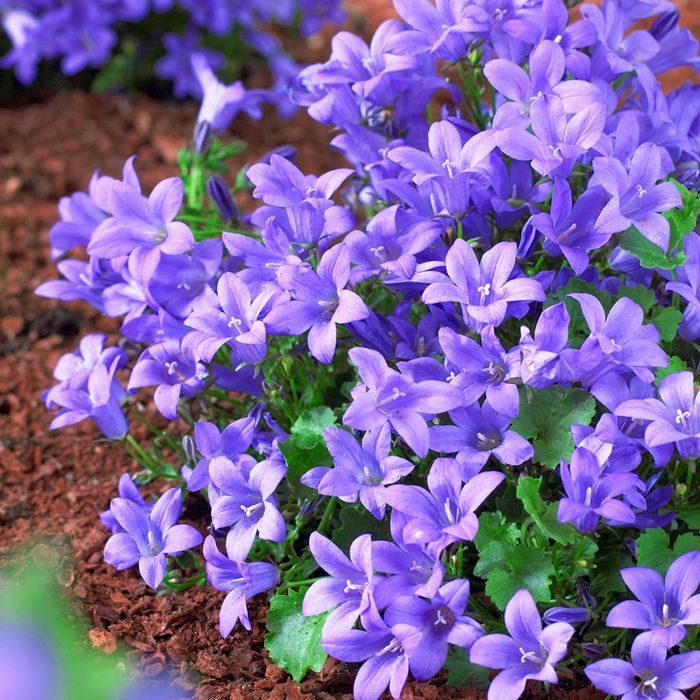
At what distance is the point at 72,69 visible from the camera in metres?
4.89

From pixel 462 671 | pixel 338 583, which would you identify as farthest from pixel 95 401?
pixel 462 671

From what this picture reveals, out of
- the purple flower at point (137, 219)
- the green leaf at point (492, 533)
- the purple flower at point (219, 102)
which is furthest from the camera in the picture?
the purple flower at point (219, 102)

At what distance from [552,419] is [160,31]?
13.1ft

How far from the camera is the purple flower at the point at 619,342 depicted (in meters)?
A: 2.04

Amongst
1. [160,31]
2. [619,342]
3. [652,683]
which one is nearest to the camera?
[652,683]

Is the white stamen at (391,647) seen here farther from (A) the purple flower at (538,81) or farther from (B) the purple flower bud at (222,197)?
(B) the purple flower bud at (222,197)

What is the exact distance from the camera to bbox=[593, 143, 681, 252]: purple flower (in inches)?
86.0

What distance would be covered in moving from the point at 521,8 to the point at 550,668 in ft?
4.90

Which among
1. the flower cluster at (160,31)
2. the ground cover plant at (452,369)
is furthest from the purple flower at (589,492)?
the flower cluster at (160,31)

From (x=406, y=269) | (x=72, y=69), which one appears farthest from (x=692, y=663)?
(x=72, y=69)

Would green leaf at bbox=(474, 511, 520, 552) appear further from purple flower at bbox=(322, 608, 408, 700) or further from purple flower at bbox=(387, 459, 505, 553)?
purple flower at bbox=(322, 608, 408, 700)

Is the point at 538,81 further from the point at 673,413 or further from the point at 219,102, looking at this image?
the point at 219,102

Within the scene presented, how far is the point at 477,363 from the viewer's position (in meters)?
2.09

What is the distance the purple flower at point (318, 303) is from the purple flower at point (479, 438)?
274mm
